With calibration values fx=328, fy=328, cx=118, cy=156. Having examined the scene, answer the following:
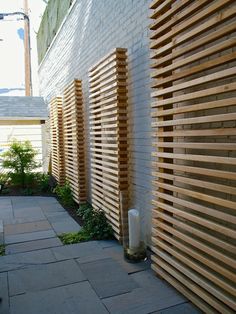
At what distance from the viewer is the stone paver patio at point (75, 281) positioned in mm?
2869

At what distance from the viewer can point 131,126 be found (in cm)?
443

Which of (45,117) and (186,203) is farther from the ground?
(45,117)

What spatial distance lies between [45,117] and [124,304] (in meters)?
9.60

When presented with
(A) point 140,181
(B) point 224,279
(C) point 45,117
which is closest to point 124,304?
(B) point 224,279

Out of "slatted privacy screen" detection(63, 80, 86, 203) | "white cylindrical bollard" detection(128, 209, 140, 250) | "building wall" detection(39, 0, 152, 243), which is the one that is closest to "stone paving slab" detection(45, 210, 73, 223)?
"slatted privacy screen" detection(63, 80, 86, 203)

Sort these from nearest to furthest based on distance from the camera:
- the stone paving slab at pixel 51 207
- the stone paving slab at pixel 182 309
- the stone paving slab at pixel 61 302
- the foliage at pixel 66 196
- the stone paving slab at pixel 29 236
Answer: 1. the stone paving slab at pixel 182 309
2. the stone paving slab at pixel 61 302
3. the stone paving slab at pixel 29 236
4. the stone paving slab at pixel 51 207
5. the foliage at pixel 66 196

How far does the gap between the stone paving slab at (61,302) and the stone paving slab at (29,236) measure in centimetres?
179

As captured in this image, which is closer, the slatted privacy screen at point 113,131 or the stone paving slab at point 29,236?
the slatted privacy screen at point 113,131

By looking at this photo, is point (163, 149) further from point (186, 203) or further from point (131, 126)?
point (131, 126)

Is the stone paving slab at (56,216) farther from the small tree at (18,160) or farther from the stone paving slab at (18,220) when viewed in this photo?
the small tree at (18,160)

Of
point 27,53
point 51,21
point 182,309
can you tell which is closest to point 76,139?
point 182,309

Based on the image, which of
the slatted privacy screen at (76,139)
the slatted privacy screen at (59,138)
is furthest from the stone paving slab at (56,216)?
→ the slatted privacy screen at (59,138)

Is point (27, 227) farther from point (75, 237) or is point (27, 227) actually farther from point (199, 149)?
point (199, 149)

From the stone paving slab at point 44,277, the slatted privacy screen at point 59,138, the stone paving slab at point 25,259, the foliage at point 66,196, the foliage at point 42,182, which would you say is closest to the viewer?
the stone paving slab at point 44,277
